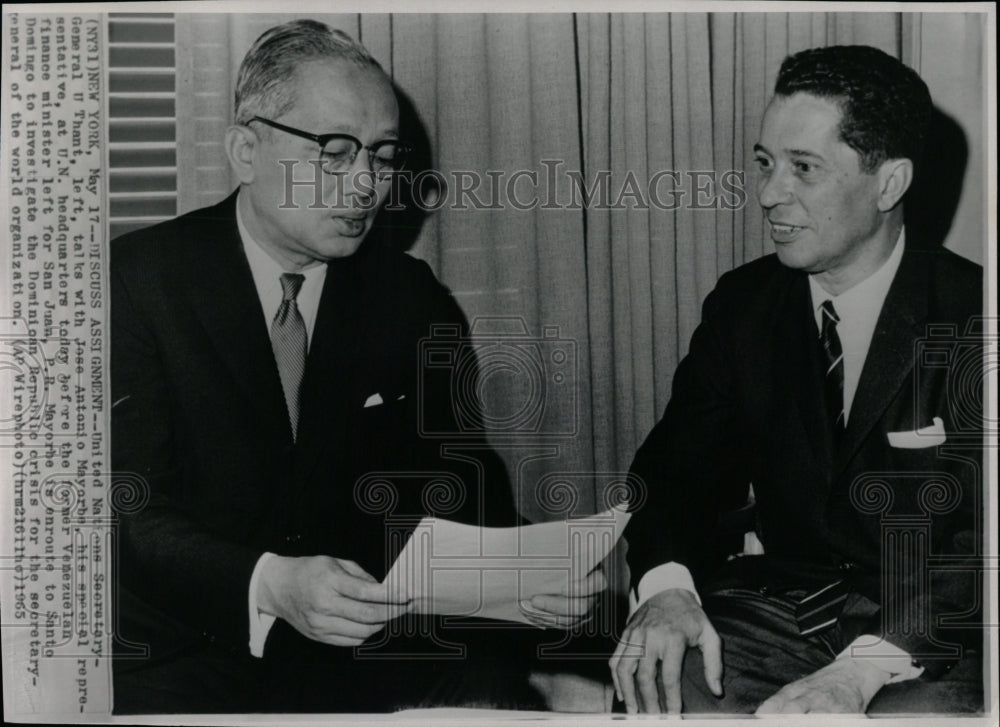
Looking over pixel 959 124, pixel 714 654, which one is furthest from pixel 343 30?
pixel 714 654

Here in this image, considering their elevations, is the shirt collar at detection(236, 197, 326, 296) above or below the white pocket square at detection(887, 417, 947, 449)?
above

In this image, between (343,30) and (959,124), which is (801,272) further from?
(343,30)

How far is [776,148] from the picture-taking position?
7.55 ft

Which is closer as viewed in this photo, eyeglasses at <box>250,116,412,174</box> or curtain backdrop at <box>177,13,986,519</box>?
eyeglasses at <box>250,116,412,174</box>

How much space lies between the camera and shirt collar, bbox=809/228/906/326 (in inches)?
90.1

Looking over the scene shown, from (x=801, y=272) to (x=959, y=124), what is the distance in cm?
49

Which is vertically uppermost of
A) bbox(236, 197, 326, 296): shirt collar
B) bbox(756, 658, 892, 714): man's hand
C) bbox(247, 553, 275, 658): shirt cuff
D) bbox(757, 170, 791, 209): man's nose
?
bbox(757, 170, 791, 209): man's nose

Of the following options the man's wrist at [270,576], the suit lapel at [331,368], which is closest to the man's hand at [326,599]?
the man's wrist at [270,576]

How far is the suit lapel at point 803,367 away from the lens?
227cm

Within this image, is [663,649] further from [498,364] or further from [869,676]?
[498,364]

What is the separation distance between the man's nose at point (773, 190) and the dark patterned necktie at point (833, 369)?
24 cm

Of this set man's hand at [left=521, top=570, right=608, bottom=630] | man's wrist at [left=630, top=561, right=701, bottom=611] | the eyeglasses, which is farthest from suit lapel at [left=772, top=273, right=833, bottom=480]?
the eyeglasses

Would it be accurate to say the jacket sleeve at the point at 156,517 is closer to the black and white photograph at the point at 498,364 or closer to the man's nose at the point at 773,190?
the black and white photograph at the point at 498,364

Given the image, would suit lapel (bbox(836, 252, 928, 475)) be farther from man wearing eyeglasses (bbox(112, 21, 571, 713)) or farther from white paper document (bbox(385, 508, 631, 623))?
man wearing eyeglasses (bbox(112, 21, 571, 713))
